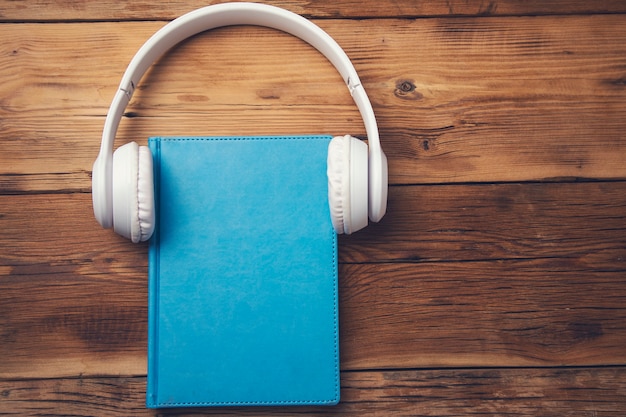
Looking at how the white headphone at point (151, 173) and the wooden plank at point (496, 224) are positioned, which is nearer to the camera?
the white headphone at point (151, 173)

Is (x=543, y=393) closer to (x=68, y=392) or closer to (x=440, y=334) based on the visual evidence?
(x=440, y=334)

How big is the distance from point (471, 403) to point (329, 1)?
2.26ft

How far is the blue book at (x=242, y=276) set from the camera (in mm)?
851

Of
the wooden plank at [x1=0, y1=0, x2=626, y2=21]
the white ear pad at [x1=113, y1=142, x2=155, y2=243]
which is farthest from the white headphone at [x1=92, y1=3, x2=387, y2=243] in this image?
the wooden plank at [x1=0, y1=0, x2=626, y2=21]

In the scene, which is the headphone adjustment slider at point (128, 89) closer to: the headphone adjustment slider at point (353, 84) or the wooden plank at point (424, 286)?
the wooden plank at point (424, 286)

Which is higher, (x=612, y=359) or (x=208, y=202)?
(x=208, y=202)

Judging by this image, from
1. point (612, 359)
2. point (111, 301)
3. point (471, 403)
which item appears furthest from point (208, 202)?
point (612, 359)

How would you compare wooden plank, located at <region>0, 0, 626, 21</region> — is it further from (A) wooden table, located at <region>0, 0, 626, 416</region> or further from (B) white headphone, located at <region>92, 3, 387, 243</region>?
(B) white headphone, located at <region>92, 3, 387, 243</region>

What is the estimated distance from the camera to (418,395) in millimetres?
890

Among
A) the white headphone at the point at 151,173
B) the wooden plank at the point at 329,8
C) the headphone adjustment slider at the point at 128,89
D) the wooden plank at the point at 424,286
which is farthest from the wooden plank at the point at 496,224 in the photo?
the headphone adjustment slider at the point at 128,89

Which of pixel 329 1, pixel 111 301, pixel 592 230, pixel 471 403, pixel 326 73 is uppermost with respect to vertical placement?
pixel 329 1

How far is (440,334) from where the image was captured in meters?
0.89

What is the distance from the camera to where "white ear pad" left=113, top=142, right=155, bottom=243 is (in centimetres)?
75

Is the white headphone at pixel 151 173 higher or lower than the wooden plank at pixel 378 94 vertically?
lower
